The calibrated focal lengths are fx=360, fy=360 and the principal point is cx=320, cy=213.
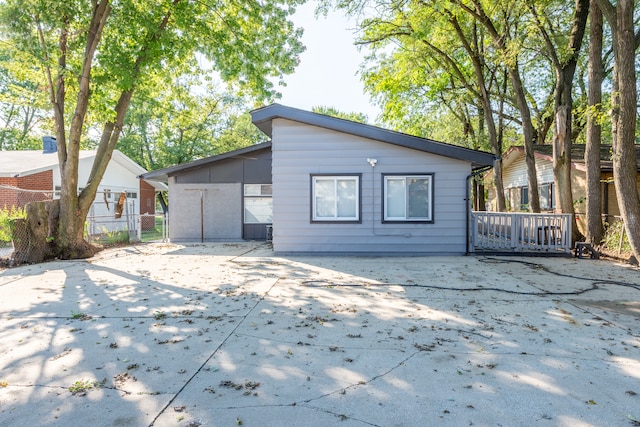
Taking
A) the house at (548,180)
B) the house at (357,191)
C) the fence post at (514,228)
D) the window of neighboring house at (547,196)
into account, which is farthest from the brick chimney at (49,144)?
the window of neighboring house at (547,196)

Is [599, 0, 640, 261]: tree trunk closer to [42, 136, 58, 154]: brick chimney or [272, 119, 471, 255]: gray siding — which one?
[272, 119, 471, 255]: gray siding

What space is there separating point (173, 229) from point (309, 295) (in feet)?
32.6

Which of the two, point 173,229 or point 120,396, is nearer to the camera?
point 120,396

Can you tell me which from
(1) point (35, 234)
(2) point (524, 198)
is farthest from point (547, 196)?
(1) point (35, 234)

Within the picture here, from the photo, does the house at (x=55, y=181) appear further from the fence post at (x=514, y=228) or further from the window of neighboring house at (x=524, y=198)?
the window of neighboring house at (x=524, y=198)

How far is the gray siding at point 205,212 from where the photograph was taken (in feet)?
44.3

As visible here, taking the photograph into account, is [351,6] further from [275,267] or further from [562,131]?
[275,267]

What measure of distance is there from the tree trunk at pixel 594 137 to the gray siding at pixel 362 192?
3.39 meters

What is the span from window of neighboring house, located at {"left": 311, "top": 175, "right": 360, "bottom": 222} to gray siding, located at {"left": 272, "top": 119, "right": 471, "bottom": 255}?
153mm

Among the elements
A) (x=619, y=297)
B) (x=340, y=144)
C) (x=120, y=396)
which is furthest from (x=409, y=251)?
(x=120, y=396)

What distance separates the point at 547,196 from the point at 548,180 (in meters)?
0.70

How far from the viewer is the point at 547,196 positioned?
15.4 m

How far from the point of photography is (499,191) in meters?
15.8

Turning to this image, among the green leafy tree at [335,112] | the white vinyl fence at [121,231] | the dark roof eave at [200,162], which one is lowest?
the white vinyl fence at [121,231]
